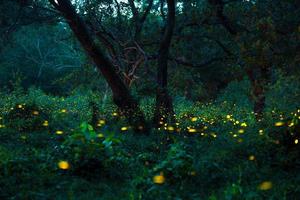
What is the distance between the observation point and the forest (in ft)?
19.6

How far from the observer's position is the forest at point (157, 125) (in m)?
5.97

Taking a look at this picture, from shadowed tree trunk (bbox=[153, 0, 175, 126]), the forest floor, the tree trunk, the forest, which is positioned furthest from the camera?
the tree trunk

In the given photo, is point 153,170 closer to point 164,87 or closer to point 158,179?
point 158,179

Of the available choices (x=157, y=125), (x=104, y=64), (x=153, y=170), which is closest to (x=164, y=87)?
(x=157, y=125)

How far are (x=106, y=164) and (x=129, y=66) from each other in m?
9.43

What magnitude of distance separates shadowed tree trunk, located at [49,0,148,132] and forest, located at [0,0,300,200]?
0.10 feet

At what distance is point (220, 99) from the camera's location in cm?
3069

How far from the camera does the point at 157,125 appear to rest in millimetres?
12828

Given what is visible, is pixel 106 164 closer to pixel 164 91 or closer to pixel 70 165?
pixel 70 165

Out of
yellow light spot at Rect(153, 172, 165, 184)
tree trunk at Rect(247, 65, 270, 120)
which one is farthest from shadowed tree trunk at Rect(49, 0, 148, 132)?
yellow light spot at Rect(153, 172, 165, 184)

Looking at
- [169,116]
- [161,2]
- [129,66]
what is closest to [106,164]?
[169,116]

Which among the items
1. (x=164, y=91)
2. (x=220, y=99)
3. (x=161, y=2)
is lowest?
(x=220, y=99)

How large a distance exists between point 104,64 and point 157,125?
2.58 meters

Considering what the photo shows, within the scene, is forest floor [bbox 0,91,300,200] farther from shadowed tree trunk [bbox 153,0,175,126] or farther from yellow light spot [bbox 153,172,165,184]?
shadowed tree trunk [bbox 153,0,175,126]
